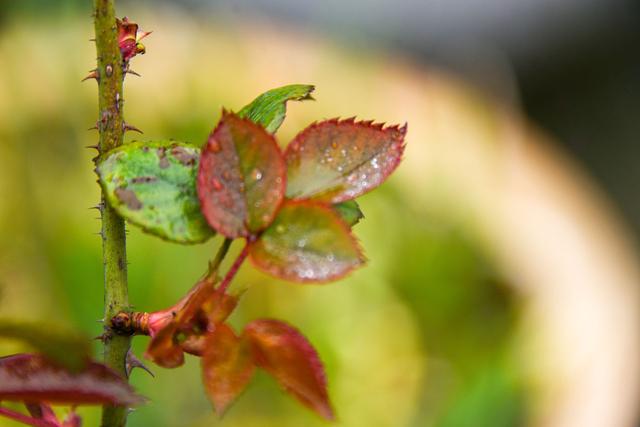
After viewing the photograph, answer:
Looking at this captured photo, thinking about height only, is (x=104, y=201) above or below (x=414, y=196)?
above

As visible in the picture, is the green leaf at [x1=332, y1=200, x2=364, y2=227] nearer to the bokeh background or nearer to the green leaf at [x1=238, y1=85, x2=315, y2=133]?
the green leaf at [x1=238, y1=85, x2=315, y2=133]

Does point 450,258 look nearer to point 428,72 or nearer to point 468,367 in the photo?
point 468,367

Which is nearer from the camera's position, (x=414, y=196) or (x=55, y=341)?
(x=55, y=341)

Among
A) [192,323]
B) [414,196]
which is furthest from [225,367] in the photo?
[414,196]

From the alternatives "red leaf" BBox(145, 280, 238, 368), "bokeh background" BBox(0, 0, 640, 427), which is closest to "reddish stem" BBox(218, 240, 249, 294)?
"red leaf" BBox(145, 280, 238, 368)

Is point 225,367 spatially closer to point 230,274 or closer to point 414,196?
point 230,274

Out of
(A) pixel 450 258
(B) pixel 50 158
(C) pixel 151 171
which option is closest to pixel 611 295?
(A) pixel 450 258
